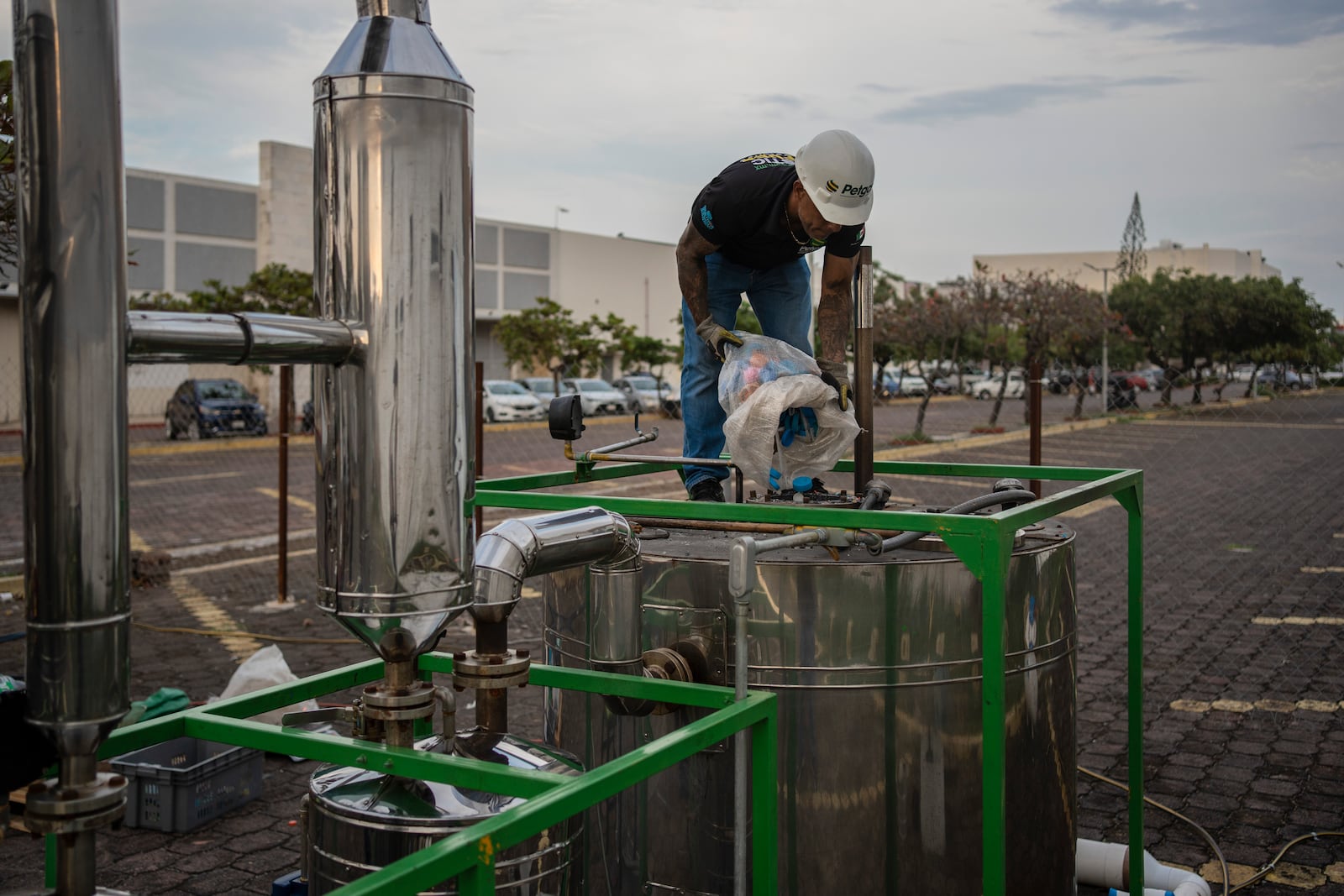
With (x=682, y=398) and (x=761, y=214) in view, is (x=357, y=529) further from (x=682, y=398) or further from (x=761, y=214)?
(x=682, y=398)

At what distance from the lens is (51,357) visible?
5.41ft

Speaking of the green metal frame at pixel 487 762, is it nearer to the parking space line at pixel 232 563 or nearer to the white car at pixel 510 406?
the parking space line at pixel 232 563

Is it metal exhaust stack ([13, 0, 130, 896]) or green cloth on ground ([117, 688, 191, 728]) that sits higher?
metal exhaust stack ([13, 0, 130, 896])

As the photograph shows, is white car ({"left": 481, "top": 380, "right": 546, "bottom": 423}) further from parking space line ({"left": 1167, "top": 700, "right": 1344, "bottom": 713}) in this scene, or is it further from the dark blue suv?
parking space line ({"left": 1167, "top": 700, "right": 1344, "bottom": 713})

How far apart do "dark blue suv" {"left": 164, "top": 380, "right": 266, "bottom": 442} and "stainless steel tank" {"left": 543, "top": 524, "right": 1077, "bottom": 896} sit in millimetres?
24989

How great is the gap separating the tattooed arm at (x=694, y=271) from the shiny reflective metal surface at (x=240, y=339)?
2.06 meters

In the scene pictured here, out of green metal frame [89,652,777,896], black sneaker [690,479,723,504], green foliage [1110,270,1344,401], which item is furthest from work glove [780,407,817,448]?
green foliage [1110,270,1344,401]

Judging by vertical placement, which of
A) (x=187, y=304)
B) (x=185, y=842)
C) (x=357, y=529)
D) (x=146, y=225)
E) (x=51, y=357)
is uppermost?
(x=146, y=225)

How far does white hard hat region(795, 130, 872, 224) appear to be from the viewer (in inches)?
136

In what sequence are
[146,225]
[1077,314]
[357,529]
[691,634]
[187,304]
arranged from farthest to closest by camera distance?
[146,225], [187,304], [1077,314], [691,634], [357,529]

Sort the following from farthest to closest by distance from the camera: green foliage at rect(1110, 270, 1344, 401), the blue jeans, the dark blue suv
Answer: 1. green foliage at rect(1110, 270, 1344, 401)
2. the dark blue suv
3. the blue jeans

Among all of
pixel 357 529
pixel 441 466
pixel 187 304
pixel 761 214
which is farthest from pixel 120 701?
pixel 187 304

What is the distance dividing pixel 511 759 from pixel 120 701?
31.1 inches

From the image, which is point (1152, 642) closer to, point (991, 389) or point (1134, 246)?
point (991, 389)
